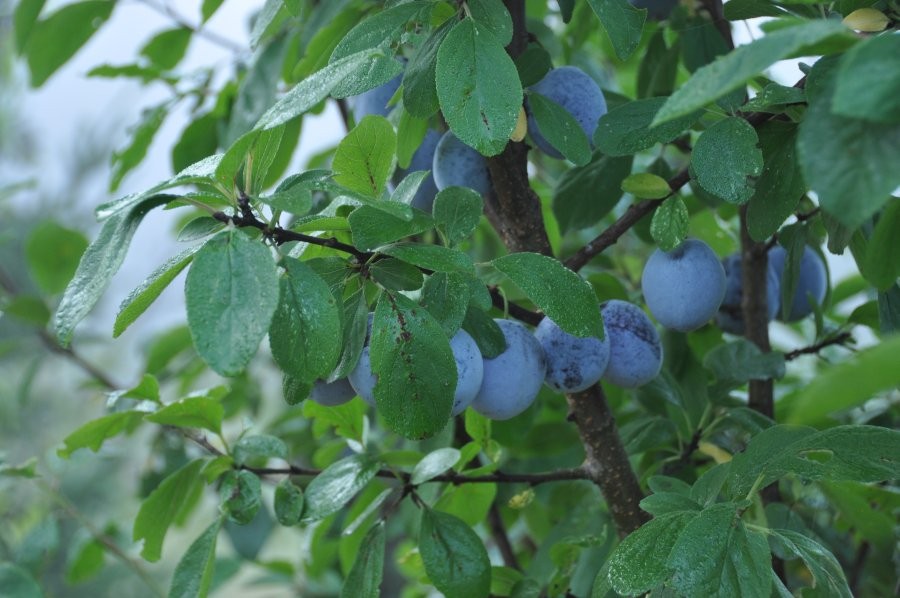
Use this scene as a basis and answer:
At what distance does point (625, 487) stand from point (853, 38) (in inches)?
13.4

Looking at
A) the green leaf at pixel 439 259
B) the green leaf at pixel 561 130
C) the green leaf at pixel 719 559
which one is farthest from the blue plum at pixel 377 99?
the green leaf at pixel 719 559

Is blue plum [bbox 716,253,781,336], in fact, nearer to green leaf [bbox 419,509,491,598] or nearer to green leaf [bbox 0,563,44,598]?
green leaf [bbox 419,509,491,598]

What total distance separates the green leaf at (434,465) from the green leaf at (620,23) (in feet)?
0.77

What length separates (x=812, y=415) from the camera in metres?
0.21

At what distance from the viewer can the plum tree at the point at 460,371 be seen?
444mm

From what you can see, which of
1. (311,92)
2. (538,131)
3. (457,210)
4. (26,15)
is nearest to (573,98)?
(538,131)

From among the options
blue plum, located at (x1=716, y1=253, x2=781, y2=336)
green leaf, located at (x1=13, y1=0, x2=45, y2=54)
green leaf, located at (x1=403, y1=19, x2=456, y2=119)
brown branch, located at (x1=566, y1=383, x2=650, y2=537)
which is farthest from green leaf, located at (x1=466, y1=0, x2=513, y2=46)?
green leaf, located at (x1=13, y1=0, x2=45, y2=54)

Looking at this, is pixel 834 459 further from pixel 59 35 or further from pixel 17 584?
pixel 59 35

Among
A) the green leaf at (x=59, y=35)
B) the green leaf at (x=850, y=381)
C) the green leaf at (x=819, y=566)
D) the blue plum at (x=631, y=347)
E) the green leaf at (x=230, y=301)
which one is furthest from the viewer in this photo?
the green leaf at (x=59, y=35)

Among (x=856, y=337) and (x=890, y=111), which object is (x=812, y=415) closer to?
(x=890, y=111)

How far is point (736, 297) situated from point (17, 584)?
1.88ft

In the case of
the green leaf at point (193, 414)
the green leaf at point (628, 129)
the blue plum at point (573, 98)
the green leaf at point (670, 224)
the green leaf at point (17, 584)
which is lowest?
the green leaf at point (17, 584)

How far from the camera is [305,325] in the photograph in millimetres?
369

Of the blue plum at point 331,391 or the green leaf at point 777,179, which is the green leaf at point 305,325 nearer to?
the blue plum at point 331,391
